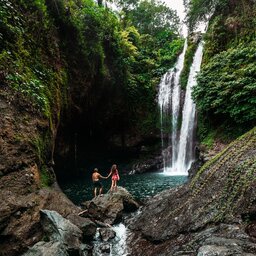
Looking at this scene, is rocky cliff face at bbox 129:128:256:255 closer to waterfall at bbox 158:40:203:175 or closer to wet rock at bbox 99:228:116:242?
wet rock at bbox 99:228:116:242

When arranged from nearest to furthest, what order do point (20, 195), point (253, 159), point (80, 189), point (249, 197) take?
point (249, 197) → point (253, 159) → point (20, 195) → point (80, 189)

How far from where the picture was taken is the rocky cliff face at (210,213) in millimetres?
4648

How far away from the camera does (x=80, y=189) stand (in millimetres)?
13805

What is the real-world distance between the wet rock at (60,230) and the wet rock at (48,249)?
26 centimetres

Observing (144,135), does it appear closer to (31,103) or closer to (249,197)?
(31,103)

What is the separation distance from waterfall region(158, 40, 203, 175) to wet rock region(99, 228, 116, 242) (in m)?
10.4

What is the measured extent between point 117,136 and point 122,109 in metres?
2.17

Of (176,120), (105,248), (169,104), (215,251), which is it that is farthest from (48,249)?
(169,104)

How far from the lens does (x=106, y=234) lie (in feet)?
22.8

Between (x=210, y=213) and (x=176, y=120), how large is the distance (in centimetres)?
1450

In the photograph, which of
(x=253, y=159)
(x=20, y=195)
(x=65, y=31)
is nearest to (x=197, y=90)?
(x=65, y=31)

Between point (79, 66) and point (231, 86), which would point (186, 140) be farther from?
point (79, 66)

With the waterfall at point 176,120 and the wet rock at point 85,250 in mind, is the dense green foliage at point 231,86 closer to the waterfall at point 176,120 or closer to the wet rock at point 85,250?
the waterfall at point 176,120

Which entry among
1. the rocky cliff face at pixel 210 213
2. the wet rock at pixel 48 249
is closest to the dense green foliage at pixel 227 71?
the rocky cliff face at pixel 210 213
